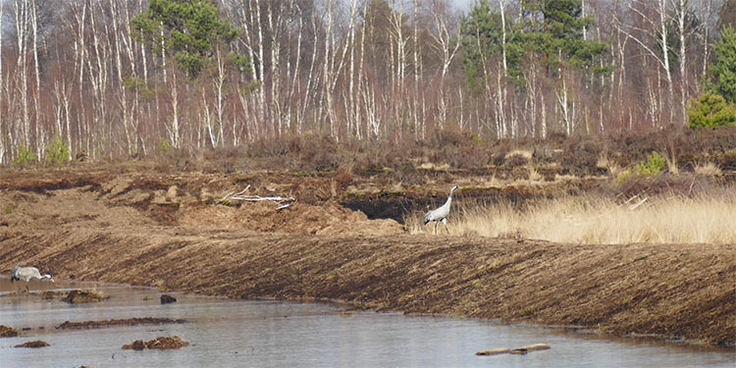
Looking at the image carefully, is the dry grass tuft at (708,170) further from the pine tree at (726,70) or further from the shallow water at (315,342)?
the shallow water at (315,342)

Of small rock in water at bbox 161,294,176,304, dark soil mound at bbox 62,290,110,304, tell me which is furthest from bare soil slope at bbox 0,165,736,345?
dark soil mound at bbox 62,290,110,304

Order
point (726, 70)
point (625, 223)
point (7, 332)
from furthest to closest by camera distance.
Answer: point (726, 70) → point (625, 223) → point (7, 332)

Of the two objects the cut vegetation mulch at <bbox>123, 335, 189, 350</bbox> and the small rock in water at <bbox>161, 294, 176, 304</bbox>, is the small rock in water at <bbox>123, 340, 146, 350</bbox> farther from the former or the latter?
the small rock in water at <bbox>161, 294, 176, 304</bbox>

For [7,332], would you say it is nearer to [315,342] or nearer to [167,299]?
[167,299]

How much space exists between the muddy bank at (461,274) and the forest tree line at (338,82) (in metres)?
28.1

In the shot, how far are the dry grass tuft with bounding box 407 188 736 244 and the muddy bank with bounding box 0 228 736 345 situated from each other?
130cm

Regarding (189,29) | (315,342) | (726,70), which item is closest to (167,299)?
(315,342)

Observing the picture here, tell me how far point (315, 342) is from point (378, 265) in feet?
17.7

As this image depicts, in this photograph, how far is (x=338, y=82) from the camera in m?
74.3

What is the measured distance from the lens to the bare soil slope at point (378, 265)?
40.5 feet

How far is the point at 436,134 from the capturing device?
156ft

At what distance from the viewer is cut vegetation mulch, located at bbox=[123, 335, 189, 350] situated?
12.0 meters

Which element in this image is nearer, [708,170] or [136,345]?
[136,345]

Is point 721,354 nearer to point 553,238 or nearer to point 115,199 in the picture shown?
point 553,238
